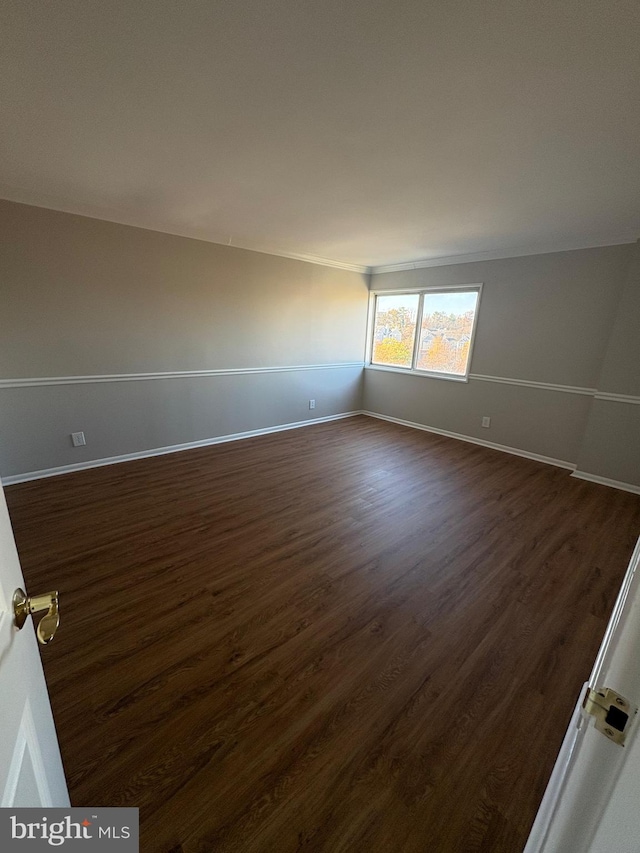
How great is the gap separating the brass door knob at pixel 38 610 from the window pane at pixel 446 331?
184 inches

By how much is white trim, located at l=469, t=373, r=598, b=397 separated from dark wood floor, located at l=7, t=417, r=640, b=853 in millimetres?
1147

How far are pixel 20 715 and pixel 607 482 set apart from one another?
4.44 meters

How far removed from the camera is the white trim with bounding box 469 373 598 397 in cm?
354

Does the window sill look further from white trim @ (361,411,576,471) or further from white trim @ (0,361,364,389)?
white trim @ (0,361,364,389)

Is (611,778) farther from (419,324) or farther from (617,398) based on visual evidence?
(419,324)

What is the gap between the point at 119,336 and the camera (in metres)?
3.27

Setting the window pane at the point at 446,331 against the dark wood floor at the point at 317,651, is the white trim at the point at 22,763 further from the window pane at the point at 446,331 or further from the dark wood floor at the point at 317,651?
the window pane at the point at 446,331

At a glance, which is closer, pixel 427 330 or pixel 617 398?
pixel 617 398

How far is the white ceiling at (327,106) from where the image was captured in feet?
3.49

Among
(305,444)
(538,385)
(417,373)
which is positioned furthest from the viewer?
(417,373)

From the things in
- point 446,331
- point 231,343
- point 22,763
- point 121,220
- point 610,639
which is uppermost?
point 121,220

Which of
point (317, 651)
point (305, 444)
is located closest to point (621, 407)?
point (305, 444)

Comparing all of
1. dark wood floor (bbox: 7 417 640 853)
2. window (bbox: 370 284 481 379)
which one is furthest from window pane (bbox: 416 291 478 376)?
dark wood floor (bbox: 7 417 640 853)

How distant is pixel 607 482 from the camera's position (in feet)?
11.2
